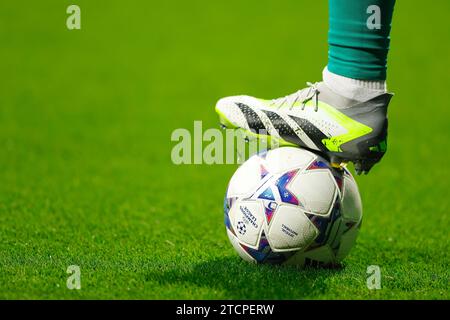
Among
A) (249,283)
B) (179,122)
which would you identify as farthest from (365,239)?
(179,122)

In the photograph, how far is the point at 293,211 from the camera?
14.6 ft

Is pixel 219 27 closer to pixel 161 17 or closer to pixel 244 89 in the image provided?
pixel 161 17

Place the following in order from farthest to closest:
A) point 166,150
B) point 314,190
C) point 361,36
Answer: point 166,150
point 314,190
point 361,36

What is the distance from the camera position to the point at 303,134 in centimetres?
454

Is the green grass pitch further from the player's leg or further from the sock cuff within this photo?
the sock cuff

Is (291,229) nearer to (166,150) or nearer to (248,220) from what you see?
(248,220)

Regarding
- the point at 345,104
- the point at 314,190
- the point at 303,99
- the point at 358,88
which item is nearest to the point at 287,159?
the point at 314,190

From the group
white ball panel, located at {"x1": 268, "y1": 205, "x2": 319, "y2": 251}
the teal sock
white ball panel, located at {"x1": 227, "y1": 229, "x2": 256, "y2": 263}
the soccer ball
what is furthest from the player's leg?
white ball panel, located at {"x1": 227, "y1": 229, "x2": 256, "y2": 263}

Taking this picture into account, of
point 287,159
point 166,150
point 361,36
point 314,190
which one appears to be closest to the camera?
point 361,36

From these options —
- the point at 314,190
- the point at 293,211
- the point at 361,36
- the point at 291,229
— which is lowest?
the point at 291,229

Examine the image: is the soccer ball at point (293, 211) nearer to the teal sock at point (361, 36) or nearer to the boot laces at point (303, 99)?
the boot laces at point (303, 99)

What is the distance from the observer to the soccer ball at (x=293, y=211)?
444 cm

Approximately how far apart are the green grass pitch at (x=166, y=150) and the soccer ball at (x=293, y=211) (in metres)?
0.14

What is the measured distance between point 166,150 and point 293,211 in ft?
14.6
